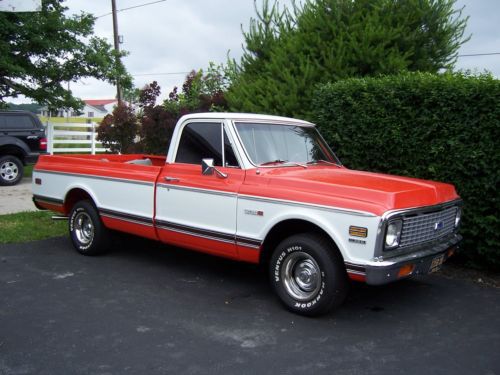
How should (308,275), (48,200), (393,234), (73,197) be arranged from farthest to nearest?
(48,200)
(73,197)
(308,275)
(393,234)

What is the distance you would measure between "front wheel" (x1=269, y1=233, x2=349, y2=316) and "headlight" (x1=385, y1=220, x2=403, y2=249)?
1.57 ft

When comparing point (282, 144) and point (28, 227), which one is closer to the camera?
point (282, 144)

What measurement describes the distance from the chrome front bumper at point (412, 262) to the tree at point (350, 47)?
423 centimetres

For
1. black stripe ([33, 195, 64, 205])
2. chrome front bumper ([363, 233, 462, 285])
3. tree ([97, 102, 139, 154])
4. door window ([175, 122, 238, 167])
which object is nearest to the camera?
chrome front bumper ([363, 233, 462, 285])

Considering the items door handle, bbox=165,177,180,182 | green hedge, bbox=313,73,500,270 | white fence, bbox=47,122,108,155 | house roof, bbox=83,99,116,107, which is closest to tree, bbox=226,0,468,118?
green hedge, bbox=313,73,500,270

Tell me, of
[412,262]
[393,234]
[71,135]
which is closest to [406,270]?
[412,262]

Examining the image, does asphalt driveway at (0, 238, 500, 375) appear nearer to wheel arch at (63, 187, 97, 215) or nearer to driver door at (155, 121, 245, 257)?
driver door at (155, 121, 245, 257)

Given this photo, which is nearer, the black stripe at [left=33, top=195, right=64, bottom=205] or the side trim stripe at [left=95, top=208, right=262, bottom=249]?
the side trim stripe at [left=95, top=208, right=262, bottom=249]

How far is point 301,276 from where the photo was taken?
478cm

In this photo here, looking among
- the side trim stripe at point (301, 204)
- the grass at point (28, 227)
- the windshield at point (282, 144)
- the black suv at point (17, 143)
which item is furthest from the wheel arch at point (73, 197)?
the black suv at point (17, 143)

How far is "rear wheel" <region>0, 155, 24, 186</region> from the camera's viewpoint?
13859mm

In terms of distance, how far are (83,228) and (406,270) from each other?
446 centimetres

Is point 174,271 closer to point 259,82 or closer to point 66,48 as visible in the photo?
point 259,82

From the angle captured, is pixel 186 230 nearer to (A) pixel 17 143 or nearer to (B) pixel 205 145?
(B) pixel 205 145
